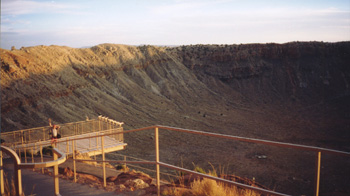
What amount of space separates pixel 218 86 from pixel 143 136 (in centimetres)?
3053

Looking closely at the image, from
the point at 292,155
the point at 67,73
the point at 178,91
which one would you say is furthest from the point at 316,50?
the point at 67,73

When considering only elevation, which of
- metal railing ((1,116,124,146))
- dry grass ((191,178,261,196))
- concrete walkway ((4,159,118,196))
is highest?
dry grass ((191,178,261,196))

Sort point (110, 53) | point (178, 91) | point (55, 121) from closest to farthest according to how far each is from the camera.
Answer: point (55, 121), point (110, 53), point (178, 91)

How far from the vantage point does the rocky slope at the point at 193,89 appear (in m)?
29.1

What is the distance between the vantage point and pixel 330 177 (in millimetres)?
22562

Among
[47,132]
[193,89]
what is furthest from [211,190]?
[193,89]

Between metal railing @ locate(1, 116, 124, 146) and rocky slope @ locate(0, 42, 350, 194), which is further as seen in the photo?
rocky slope @ locate(0, 42, 350, 194)

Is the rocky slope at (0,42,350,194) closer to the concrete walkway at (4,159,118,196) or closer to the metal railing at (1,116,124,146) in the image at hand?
the metal railing at (1,116,124,146)

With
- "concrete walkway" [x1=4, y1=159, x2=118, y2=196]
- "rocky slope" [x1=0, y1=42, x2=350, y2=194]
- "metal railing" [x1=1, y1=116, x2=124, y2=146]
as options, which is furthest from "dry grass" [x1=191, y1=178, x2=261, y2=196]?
"rocky slope" [x1=0, y1=42, x2=350, y2=194]

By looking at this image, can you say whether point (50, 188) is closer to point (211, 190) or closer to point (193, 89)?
point (211, 190)

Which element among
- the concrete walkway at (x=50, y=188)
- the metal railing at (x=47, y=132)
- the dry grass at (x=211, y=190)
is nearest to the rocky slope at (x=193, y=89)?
the metal railing at (x=47, y=132)

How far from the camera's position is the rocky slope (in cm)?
2911

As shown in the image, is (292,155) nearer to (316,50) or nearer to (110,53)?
(110,53)

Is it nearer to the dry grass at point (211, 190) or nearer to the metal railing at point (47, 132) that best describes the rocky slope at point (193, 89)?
the metal railing at point (47, 132)
